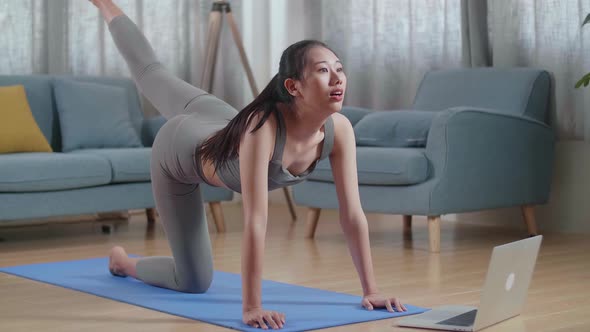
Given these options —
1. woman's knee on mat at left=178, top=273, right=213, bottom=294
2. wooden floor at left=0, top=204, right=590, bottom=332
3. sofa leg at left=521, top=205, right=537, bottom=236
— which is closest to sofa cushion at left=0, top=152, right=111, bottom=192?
wooden floor at left=0, top=204, right=590, bottom=332

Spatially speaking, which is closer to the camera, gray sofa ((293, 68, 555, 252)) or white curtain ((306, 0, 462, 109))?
gray sofa ((293, 68, 555, 252))

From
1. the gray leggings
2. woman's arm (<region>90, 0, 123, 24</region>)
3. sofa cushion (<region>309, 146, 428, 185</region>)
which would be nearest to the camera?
the gray leggings

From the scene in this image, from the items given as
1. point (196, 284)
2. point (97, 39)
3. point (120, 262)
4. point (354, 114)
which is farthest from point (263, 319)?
point (97, 39)

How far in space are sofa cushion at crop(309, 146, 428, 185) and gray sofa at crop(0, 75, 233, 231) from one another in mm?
940

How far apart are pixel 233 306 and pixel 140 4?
11.5ft

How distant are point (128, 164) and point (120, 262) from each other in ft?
4.15

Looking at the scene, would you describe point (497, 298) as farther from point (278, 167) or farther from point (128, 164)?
point (128, 164)

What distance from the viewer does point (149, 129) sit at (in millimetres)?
5289

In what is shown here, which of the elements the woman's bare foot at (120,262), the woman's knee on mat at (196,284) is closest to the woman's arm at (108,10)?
the woman's bare foot at (120,262)

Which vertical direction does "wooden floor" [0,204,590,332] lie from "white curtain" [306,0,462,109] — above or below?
below

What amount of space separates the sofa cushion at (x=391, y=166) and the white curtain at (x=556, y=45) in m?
0.91

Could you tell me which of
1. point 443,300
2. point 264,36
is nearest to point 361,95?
point 264,36

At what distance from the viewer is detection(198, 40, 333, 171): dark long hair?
8.30 feet

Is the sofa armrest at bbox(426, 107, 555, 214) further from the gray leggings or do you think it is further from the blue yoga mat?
the gray leggings
